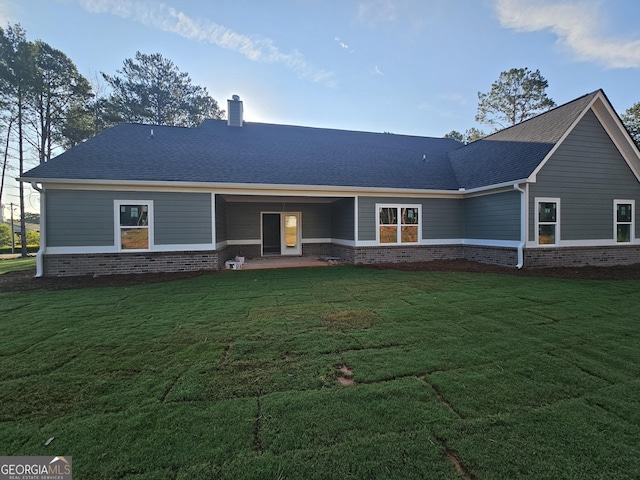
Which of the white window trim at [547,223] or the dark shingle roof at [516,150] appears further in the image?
the dark shingle roof at [516,150]

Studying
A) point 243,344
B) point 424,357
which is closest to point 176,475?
point 243,344

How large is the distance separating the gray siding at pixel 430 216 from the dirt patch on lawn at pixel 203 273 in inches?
57.5

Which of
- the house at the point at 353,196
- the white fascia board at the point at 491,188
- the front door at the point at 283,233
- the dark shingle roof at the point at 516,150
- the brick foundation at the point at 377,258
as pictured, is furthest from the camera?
the front door at the point at 283,233

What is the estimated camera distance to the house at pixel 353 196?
877cm

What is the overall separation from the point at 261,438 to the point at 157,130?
13.2 metres

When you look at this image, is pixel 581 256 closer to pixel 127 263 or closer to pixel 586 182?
pixel 586 182

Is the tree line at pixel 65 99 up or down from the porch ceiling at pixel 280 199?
up

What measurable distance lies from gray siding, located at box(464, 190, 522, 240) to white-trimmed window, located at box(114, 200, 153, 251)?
11.1 meters

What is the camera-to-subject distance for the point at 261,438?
2.00 m

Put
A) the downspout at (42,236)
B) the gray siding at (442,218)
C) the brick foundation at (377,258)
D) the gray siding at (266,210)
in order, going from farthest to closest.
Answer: the gray siding at (266,210) < the gray siding at (442,218) < the brick foundation at (377,258) < the downspout at (42,236)

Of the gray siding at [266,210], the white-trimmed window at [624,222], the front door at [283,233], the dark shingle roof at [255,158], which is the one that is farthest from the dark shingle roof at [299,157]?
the white-trimmed window at [624,222]

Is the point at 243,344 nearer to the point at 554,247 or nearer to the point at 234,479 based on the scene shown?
the point at 234,479

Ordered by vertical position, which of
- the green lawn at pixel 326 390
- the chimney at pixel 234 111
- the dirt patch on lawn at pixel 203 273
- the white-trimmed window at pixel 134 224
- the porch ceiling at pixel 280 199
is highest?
the chimney at pixel 234 111

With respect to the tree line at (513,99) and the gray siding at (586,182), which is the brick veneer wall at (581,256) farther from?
the tree line at (513,99)
